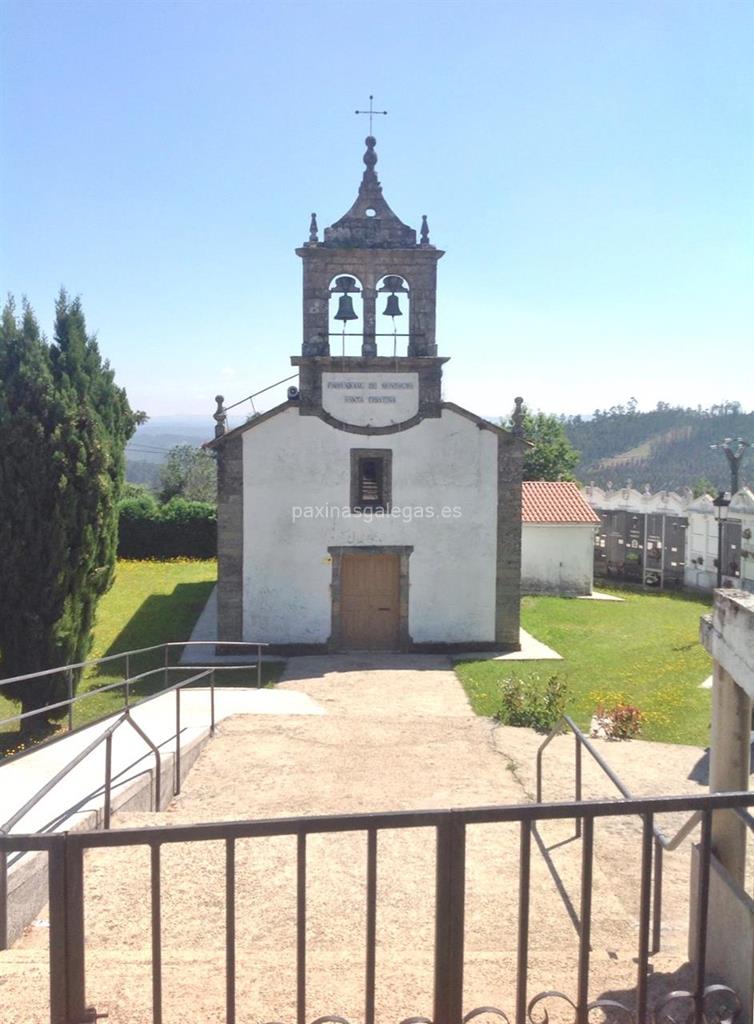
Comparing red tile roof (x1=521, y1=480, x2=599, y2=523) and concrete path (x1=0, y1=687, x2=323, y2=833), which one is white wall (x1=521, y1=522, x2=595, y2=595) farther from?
concrete path (x1=0, y1=687, x2=323, y2=833)

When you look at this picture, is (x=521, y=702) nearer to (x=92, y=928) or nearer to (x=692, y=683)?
(x=692, y=683)

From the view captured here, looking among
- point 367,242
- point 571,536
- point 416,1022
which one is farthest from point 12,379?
point 571,536

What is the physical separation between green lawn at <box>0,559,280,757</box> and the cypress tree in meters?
1.09

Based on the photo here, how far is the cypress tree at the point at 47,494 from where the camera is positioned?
11109 mm

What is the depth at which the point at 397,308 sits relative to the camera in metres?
16.1

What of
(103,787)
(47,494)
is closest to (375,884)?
(103,787)

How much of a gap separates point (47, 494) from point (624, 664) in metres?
10.6

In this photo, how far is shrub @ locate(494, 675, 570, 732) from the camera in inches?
425

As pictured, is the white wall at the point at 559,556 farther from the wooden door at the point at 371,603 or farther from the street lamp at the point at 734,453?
the wooden door at the point at 371,603

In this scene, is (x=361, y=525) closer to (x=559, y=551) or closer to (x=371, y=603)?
(x=371, y=603)

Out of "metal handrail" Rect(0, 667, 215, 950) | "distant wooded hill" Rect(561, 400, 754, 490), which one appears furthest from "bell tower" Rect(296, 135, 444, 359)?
"distant wooded hill" Rect(561, 400, 754, 490)

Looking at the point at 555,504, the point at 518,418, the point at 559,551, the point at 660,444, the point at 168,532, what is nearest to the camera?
the point at 518,418

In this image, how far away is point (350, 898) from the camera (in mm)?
4773
